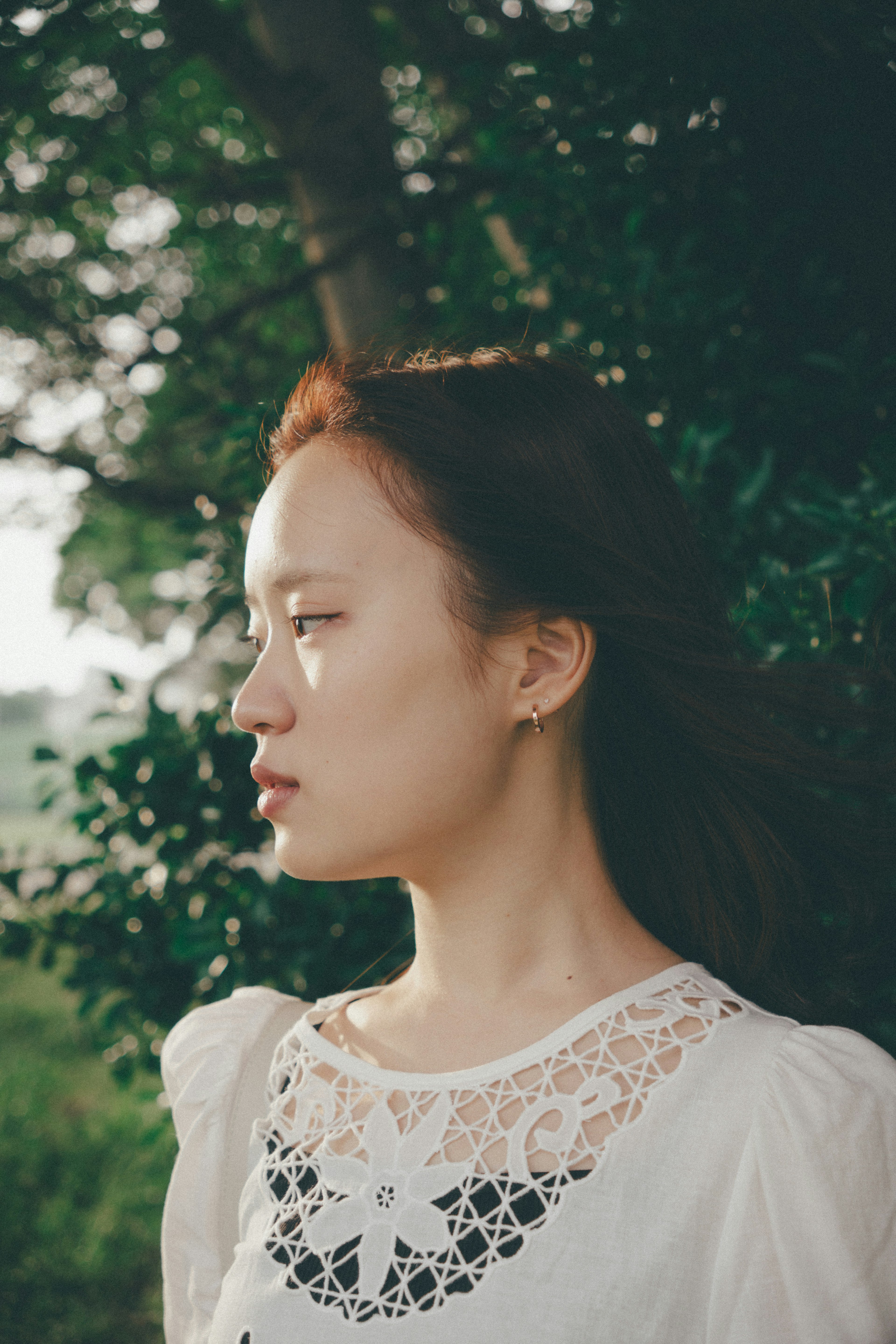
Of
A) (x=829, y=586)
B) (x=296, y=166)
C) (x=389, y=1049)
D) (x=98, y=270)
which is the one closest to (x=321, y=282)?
(x=296, y=166)

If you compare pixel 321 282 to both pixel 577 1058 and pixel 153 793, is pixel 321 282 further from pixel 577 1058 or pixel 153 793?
pixel 577 1058

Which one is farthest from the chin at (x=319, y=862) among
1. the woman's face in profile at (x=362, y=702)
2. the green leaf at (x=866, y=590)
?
the green leaf at (x=866, y=590)

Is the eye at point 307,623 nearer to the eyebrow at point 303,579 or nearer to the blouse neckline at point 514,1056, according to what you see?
the eyebrow at point 303,579

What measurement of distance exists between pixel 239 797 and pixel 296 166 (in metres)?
2.17

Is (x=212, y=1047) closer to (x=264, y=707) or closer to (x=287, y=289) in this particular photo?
(x=264, y=707)

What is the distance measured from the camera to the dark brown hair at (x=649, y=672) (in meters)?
1.42

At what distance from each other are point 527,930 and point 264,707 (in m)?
0.55

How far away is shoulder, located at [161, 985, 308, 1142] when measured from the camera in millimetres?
1604

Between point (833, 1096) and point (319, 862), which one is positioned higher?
point (319, 862)

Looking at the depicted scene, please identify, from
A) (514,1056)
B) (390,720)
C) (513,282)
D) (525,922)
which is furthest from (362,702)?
(513,282)

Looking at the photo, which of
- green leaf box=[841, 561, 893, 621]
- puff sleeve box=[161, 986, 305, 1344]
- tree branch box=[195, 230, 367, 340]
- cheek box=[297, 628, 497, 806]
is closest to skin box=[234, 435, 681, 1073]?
cheek box=[297, 628, 497, 806]

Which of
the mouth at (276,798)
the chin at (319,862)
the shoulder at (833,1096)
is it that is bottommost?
the shoulder at (833,1096)

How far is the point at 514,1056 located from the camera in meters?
1.36

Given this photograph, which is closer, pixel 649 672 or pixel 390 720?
pixel 390 720
